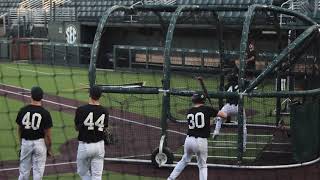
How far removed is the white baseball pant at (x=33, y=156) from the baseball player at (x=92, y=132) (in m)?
0.55

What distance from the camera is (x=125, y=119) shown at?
13711 millimetres

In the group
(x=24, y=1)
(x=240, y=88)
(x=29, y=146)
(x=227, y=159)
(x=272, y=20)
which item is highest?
(x=24, y=1)

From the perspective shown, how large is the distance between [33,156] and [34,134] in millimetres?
328

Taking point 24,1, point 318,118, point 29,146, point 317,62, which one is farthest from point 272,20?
point 24,1

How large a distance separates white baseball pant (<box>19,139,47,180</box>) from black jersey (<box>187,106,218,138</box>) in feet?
6.91

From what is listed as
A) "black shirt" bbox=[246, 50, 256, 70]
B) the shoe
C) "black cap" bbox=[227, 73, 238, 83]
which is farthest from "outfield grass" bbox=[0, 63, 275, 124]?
the shoe

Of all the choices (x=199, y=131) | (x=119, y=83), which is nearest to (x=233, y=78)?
(x=199, y=131)

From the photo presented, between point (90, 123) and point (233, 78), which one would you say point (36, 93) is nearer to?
point (90, 123)

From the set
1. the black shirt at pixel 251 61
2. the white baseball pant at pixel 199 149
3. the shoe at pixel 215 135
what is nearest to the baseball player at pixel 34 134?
the white baseball pant at pixel 199 149

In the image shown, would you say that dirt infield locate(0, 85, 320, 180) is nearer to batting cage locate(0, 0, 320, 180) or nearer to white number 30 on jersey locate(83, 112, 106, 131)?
batting cage locate(0, 0, 320, 180)

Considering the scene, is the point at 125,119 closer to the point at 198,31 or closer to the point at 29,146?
the point at 29,146

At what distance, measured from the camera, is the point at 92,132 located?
23.2 feet

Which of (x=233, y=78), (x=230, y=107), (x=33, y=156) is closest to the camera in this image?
(x=33, y=156)

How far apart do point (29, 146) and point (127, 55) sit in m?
17.8
